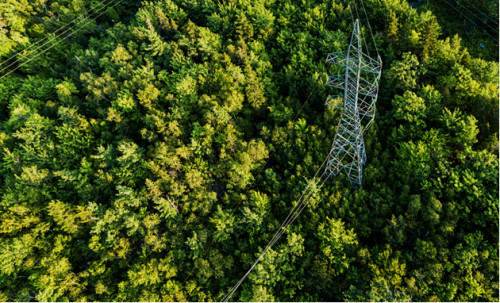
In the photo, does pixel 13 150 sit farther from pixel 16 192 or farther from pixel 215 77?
pixel 215 77

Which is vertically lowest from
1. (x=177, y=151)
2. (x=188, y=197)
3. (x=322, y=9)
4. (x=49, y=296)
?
(x=49, y=296)

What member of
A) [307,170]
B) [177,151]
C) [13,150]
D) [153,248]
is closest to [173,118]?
[177,151]

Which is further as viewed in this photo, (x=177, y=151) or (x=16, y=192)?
(x=16, y=192)

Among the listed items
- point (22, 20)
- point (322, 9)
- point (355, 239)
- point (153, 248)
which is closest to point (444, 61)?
point (322, 9)

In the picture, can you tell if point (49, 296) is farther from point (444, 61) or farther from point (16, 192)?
point (444, 61)

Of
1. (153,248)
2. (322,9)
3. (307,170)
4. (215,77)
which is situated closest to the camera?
(153,248)

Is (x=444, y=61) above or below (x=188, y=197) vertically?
above

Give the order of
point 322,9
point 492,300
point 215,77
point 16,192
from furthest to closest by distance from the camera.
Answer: point 322,9, point 215,77, point 16,192, point 492,300
